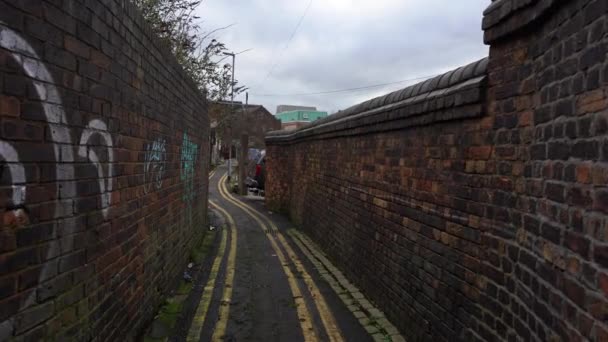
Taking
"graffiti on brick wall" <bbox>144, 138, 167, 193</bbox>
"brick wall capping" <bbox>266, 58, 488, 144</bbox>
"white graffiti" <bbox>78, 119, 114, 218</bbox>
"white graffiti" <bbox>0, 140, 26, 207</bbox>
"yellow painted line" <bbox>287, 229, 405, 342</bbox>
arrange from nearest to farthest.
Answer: "white graffiti" <bbox>0, 140, 26, 207</bbox>, "white graffiti" <bbox>78, 119, 114, 218</bbox>, "brick wall capping" <bbox>266, 58, 488, 144</bbox>, "graffiti on brick wall" <bbox>144, 138, 167, 193</bbox>, "yellow painted line" <bbox>287, 229, 405, 342</bbox>

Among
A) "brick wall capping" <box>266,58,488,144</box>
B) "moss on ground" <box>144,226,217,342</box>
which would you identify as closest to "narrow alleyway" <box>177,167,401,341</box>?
"moss on ground" <box>144,226,217,342</box>

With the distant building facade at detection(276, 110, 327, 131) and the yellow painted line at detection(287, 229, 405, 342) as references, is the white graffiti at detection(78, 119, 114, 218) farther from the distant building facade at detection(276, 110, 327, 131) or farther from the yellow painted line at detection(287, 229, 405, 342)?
the distant building facade at detection(276, 110, 327, 131)

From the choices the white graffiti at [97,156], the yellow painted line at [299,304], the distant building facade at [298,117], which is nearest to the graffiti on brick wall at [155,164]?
the white graffiti at [97,156]

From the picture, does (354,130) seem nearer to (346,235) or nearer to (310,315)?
(346,235)

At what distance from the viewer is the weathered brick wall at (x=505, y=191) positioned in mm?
2275

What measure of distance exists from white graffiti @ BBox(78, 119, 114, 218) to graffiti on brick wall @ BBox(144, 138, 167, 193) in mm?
1181

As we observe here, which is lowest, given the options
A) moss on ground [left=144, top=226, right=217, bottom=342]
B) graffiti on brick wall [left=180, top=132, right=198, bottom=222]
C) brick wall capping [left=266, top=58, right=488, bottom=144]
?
moss on ground [left=144, top=226, right=217, bottom=342]

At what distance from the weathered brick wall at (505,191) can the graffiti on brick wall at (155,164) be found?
288 centimetres

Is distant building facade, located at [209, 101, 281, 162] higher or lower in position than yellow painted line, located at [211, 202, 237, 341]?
higher

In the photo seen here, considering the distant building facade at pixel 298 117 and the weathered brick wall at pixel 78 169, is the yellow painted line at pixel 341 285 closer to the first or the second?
the weathered brick wall at pixel 78 169

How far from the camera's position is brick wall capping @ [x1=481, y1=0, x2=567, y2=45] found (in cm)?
284

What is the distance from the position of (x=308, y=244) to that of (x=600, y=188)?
352 inches

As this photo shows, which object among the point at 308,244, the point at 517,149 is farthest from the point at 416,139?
the point at 308,244

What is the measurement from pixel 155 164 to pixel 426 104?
3069 mm
